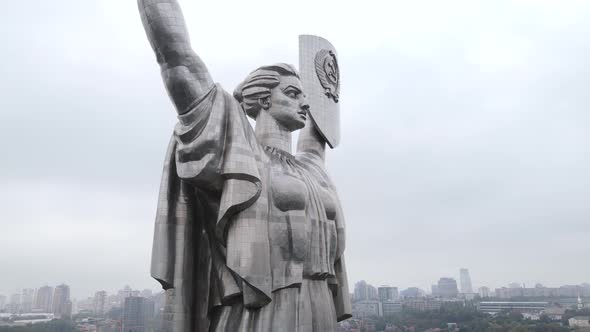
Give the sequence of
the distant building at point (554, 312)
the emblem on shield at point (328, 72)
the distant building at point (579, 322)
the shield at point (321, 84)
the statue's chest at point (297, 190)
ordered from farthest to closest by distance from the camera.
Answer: the distant building at point (554, 312)
the distant building at point (579, 322)
the emblem on shield at point (328, 72)
the shield at point (321, 84)
the statue's chest at point (297, 190)

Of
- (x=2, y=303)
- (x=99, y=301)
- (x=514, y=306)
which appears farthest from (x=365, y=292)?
(x=2, y=303)

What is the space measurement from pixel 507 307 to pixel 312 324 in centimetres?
7221

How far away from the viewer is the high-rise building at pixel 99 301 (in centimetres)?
4577

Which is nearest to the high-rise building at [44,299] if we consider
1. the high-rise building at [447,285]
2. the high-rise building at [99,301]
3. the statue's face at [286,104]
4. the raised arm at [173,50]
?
the high-rise building at [99,301]

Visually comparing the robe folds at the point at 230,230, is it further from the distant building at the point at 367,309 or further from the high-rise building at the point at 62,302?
the distant building at the point at 367,309

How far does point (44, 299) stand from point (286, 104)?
5040 centimetres

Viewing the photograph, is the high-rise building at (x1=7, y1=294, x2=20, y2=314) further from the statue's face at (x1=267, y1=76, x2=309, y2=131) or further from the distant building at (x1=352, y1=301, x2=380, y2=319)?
the statue's face at (x1=267, y1=76, x2=309, y2=131)

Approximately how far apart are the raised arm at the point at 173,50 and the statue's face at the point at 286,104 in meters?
1.22

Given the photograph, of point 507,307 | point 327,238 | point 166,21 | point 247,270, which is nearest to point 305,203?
point 327,238

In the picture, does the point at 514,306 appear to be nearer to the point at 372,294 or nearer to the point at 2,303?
the point at 372,294

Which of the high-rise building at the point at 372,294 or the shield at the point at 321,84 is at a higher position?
the shield at the point at 321,84

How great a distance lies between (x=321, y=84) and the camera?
787 cm

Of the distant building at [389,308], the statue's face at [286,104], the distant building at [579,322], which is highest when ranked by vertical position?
the statue's face at [286,104]

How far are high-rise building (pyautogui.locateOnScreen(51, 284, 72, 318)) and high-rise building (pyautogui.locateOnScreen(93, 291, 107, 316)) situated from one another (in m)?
2.74
